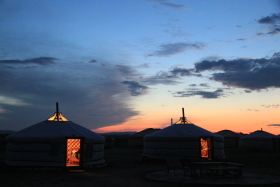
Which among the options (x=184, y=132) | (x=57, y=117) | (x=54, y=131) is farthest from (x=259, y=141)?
(x=54, y=131)

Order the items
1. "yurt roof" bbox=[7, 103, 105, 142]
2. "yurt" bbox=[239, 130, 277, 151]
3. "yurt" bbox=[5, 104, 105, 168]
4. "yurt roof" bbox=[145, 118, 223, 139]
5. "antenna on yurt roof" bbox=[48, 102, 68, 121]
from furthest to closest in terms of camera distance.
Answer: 1. "yurt" bbox=[239, 130, 277, 151]
2. "yurt roof" bbox=[145, 118, 223, 139]
3. "antenna on yurt roof" bbox=[48, 102, 68, 121]
4. "yurt roof" bbox=[7, 103, 105, 142]
5. "yurt" bbox=[5, 104, 105, 168]

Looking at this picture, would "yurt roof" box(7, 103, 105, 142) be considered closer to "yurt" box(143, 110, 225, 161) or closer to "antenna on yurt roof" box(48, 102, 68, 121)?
"antenna on yurt roof" box(48, 102, 68, 121)

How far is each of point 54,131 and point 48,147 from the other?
2.39 ft

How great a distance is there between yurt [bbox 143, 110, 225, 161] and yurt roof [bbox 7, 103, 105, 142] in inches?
115

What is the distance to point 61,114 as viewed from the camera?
12.4 metres

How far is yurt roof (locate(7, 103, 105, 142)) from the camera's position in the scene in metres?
10.5

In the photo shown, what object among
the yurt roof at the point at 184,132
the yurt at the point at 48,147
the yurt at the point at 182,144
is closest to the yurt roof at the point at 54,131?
the yurt at the point at 48,147

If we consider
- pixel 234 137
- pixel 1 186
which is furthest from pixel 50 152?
pixel 234 137

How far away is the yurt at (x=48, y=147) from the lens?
1034cm

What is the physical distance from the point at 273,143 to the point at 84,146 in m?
16.7

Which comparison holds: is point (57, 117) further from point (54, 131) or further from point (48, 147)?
point (48, 147)

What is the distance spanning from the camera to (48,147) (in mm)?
10375

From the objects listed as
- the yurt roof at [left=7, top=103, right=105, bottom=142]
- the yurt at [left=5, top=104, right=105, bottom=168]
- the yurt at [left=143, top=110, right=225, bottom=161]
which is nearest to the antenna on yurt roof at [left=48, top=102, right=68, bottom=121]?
the yurt roof at [left=7, top=103, right=105, bottom=142]

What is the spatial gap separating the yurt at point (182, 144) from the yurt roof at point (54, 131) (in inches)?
115
